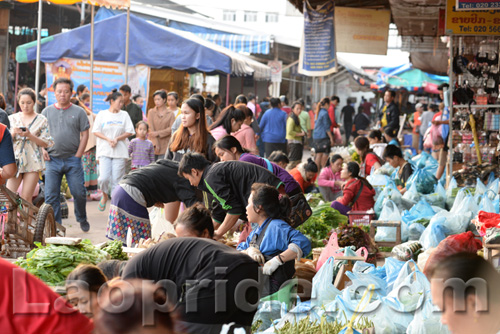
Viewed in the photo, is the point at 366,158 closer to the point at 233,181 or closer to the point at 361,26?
the point at 361,26

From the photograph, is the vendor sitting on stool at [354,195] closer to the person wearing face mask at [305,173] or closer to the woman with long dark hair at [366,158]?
the person wearing face mask at [305,173]

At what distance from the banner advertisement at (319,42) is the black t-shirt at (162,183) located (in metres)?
5.93

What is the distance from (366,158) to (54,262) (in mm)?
7605

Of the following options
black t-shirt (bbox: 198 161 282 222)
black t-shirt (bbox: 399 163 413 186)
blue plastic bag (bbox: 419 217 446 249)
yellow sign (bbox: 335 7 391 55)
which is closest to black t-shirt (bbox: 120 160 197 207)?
black t-shirt (bbox: 198 161 282 222)

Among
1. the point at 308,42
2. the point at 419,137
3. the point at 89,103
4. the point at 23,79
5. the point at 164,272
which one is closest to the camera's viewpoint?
the point at 164,272

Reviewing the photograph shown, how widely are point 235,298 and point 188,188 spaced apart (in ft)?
9.99

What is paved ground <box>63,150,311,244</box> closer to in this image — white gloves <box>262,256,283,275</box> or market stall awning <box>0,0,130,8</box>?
market stall awning <box>0,0,130,8</box>

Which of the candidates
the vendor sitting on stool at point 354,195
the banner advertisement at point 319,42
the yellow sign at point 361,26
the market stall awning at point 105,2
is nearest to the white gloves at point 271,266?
the vendor sitting on stool at point 354,195

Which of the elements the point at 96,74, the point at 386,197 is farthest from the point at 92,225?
the point at 96,74

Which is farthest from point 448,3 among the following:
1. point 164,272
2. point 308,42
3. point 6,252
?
point 164,272

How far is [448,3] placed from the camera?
9.40 m

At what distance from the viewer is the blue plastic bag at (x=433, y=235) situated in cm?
709

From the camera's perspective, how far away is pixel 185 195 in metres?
7.03

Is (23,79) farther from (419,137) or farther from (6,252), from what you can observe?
(6,252)
